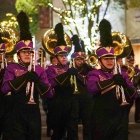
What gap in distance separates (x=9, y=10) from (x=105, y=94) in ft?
Answer: 130

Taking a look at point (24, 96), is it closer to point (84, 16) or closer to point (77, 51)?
point (77, 51)

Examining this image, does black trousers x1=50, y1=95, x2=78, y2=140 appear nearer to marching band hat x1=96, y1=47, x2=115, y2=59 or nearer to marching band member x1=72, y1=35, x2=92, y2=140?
marching band member x1=72, y1=35, x2=92, y2=140

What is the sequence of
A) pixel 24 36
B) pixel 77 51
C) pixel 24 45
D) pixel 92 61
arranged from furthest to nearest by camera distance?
pixel 92 61 → pixel 77 51 → pixel 24 36 → pixel 24 45

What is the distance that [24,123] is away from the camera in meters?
8.59

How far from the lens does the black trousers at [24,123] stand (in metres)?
8.57

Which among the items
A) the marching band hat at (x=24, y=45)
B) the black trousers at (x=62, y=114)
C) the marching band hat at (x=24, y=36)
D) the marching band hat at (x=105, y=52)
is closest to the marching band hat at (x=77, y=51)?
the black trousers at (x=62, y=114)

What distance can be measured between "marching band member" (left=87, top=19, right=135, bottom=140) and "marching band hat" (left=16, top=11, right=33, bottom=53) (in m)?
1.05

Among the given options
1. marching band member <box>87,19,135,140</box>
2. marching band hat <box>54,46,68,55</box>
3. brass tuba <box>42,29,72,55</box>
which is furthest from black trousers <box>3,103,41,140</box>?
brass tuba <box>42,29,72,55</box>

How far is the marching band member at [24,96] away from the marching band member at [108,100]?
2.51 ft

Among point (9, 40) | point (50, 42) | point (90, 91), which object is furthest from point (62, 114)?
point (9, 40)

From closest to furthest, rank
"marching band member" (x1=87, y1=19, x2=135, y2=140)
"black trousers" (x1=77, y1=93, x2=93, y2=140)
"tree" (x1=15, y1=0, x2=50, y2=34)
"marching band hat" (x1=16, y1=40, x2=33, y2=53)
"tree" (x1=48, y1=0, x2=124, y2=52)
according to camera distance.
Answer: "marching band member" (x1=87, y1=19, x2=135, y2=140), "marching band hat" (x1=16, y1=40, x2=33, y2=53), "black trousers" (x1=77, y1=93, x2=93, y2=140), "tree" (x1=48, y1=0, x2=124, y2=52), "tree" (x1=15, y1=0, x2=50, y2=34)

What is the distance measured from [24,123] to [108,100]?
1227 mm

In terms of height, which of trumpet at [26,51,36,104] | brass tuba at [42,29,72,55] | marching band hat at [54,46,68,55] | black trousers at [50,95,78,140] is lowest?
black trousers at [50,95,78,140]

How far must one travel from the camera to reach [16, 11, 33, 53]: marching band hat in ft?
29.6
